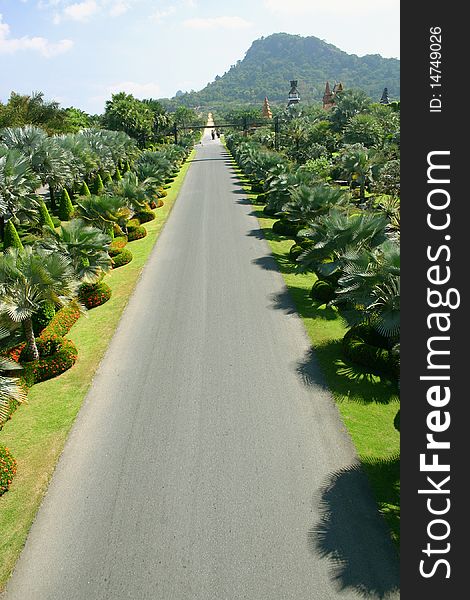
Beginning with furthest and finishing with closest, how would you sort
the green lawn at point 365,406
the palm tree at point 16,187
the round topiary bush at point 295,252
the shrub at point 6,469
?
the palm tree at point 16,187 → the round topiary bush at point 295,252 → the shrub at point 6,469 → the green lawn at point 365,406

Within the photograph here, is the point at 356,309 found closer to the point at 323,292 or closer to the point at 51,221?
the point at 323,292

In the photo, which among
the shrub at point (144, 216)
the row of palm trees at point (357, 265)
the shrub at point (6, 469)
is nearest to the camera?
the shrub at point (6, 469)

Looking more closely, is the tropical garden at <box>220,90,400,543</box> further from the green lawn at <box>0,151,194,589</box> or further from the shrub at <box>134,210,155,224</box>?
the shrub at <box>134,210,155,224</box>

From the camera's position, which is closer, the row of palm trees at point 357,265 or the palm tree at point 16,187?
the row of palm trees at point 357,265

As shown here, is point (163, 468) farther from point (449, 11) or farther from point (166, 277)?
point (166, 277)

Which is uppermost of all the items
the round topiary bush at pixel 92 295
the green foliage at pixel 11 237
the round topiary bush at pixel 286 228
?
the green foliage at pixel 11 237

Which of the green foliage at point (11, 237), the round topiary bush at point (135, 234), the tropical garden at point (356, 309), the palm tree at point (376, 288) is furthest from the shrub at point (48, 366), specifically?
the round topiary bush at point (135, 234)

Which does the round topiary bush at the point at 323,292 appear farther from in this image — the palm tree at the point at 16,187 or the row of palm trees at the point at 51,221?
the palm tree at the point at 16,187

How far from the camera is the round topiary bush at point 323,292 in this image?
19.9m

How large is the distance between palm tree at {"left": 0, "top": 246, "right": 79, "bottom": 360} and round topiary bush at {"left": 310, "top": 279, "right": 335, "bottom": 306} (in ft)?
34.2

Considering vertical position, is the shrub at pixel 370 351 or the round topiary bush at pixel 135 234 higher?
the round topiary bush at pixel 135 234

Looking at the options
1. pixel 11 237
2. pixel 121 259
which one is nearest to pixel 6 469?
pixel 121 259

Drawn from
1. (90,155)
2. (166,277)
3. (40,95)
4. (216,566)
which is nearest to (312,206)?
(166,277)

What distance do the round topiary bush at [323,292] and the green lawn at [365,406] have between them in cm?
42
